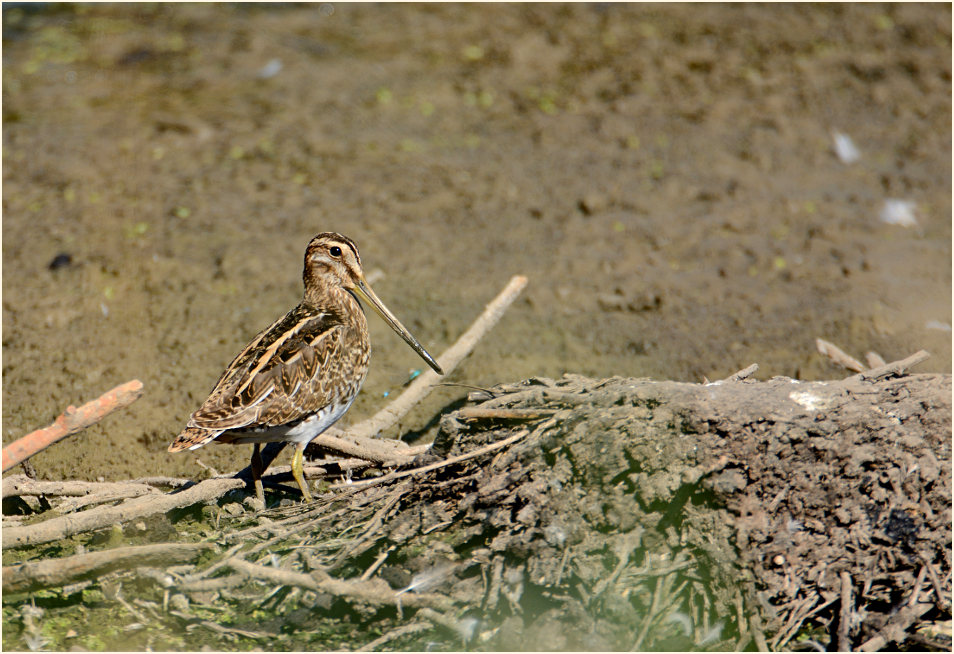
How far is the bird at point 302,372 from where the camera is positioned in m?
4.62

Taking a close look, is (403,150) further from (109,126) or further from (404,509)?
(404,509)

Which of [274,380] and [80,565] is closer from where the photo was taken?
[80,565]

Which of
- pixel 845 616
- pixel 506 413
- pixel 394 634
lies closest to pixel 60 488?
pixel 394 634

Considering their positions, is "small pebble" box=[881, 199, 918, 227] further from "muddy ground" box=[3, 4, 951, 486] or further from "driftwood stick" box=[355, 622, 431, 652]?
"driftwood stick" box=[355, 622, 431, 652]

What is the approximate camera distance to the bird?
4.62m

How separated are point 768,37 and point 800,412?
7.62 meters

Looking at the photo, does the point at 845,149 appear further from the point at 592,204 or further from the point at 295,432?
the point at 295,432

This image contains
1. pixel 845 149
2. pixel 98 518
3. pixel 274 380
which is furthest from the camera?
pixel 845 149

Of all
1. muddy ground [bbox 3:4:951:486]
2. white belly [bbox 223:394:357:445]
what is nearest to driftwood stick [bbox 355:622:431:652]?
white belly [bbox 223:394:357:445]

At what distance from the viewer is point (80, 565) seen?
13.6 feet

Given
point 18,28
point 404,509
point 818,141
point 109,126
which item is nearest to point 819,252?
point 818,141

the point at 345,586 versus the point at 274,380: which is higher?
the point at 274,380

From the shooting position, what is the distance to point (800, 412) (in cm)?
415

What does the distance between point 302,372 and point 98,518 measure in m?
1.17
